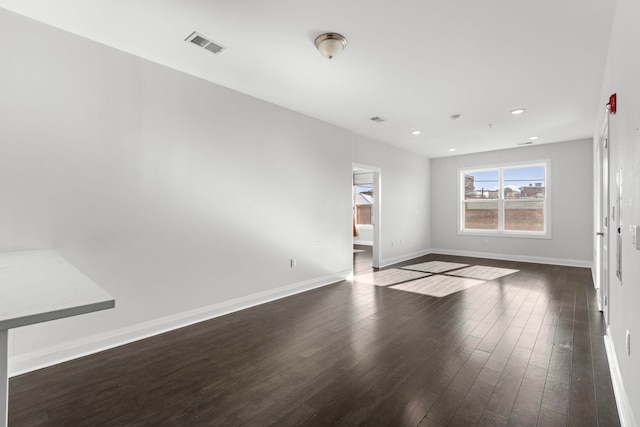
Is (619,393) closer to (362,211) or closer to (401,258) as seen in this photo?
(401,258)

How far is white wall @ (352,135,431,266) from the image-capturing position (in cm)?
640

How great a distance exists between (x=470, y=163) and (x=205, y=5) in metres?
7.18

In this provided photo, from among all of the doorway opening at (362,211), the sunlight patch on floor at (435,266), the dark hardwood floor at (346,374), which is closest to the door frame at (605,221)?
the dark hardwood floor at (346,374)

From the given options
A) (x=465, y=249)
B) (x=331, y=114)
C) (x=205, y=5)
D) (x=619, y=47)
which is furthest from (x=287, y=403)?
(x=465, y=249)

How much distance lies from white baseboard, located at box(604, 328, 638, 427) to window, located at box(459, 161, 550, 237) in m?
5.07

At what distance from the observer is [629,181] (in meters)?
1.69

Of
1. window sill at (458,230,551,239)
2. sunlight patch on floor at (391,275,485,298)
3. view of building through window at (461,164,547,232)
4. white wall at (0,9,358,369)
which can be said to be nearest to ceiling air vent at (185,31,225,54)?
white wall at (0,9,358,369)

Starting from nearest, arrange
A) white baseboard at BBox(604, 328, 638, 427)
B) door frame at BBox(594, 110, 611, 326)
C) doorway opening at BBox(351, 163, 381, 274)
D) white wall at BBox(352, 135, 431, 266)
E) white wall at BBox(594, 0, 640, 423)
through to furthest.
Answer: white wall at BBox(594, 0, 640, 423) < white baseboard at BBox(604, 328, 638, 427) < door frame at BBox(594, 110, 611, 326) < white wall at BBox(352, 135, 431, 266) < doorway opening at BBox(351, 163, 381, 274)

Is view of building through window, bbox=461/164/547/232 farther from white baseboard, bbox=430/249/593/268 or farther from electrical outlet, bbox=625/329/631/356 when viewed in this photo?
electrical outlet, bbox=625/329/631/356

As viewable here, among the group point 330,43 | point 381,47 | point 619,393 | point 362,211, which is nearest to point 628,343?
point 619,393

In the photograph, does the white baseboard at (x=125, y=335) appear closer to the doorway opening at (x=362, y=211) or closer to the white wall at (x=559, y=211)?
the doorway opening at (x=362, y=211)

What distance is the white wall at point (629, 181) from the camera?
1509 millimetres

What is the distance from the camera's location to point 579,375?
2.26 m

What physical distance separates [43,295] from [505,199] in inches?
325
